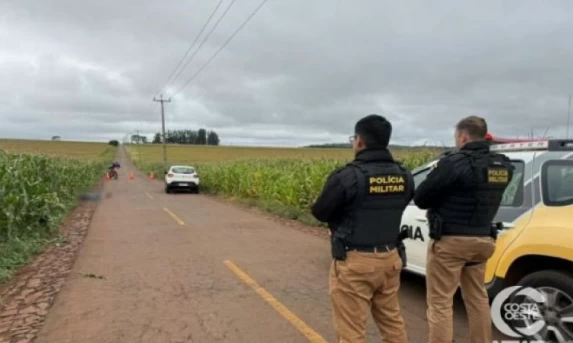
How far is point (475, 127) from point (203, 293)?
381 centimetres

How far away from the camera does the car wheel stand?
3.65 metres

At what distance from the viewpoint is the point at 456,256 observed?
11.9 ft

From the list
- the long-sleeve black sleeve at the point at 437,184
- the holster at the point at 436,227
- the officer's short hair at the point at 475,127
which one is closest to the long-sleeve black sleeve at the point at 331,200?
the long-sleeve black sleeve at the point at 437,184

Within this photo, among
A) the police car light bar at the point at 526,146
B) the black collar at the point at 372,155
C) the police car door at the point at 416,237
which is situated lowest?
the police car door at the point at 416,237

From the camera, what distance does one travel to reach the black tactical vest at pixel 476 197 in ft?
11.6

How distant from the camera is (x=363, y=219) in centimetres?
303

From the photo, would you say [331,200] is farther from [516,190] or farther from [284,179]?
[284,179]

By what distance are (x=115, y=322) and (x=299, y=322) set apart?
74.0 inches

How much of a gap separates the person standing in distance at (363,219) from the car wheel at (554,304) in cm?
149

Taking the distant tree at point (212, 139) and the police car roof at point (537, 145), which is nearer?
the police car roof at point (537, 145)

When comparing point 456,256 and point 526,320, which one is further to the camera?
point 526,320

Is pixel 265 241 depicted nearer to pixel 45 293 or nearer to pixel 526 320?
pixel 45 293

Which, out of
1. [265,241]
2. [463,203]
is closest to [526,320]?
[463,203]

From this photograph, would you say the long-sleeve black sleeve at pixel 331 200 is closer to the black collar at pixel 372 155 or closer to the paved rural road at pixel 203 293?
the black collar at pixel 372 155
